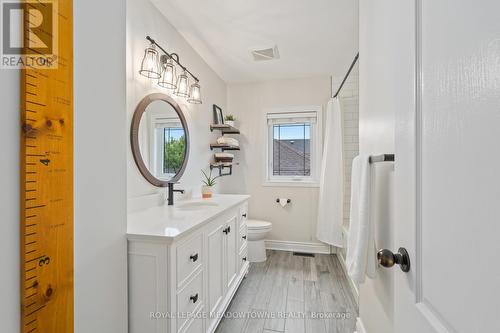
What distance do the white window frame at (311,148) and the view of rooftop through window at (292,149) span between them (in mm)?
55

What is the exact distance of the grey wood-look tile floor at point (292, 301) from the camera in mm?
1770

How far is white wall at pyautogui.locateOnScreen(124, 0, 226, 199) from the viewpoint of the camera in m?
1.62

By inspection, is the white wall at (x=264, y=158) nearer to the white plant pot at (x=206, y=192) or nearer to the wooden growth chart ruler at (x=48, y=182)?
the white plant pot at (x=206, y=192)

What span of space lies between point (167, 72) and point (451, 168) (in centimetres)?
198

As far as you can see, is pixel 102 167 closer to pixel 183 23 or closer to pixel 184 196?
pixel 184 196

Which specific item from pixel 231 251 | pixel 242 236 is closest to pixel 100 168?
pixel 231 251

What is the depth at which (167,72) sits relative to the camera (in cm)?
191

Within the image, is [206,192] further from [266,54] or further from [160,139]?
[266,54]

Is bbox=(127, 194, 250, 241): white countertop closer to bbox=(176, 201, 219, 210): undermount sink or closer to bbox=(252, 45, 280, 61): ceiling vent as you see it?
bbox=(176, 201, 219, 210): undermount sink

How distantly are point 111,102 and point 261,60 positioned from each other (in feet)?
7.18

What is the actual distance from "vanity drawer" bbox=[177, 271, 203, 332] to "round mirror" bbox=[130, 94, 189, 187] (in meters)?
0.86

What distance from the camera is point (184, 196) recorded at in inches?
91.2

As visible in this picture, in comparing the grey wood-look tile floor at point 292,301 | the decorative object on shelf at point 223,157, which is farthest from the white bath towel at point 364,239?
the decorative object on shelf at point 223,157

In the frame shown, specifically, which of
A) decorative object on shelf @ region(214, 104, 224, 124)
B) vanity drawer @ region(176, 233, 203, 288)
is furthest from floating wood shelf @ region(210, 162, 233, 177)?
vanity drawer @ region(176, 233, 203, 288)
